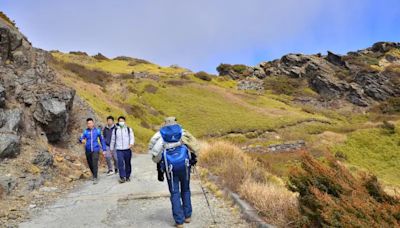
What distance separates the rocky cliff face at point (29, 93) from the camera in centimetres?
1547

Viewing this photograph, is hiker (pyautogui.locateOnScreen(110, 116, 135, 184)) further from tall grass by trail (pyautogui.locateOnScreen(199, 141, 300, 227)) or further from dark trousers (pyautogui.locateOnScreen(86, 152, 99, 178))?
tall grass by trail (pyautogui.locateOnScreen(199, 141, 300, 227))

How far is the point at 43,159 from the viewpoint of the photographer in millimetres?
13391

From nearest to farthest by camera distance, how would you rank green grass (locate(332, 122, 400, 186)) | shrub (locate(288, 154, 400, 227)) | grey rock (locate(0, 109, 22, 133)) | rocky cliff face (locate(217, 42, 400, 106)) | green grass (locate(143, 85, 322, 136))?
1. shrub (locate(288, 154, 400, 227))
2. grey rock (locate(0, 109, 22, 133))
3. green grass (locate(332, 122, 400, 186))
4. green grass (locate(143, 85, 322, 136))
5. rocky cliff face (locate(217, 42, 400, 106))

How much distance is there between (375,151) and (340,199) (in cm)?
3038

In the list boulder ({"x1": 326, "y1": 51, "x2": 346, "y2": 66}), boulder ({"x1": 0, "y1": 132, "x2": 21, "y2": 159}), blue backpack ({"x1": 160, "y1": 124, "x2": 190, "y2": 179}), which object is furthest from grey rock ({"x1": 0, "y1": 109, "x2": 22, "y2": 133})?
boulder ({"x1": 326, "y1": 51, "x2": 346, "y2": 66})

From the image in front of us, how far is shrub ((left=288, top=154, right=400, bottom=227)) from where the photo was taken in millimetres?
5220

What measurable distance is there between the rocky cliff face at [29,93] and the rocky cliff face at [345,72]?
65.2 m

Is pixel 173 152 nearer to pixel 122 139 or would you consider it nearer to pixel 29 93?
pixel 122 139

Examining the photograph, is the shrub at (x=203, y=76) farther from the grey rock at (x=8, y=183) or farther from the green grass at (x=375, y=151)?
the grey rock at (x=8, y=183)

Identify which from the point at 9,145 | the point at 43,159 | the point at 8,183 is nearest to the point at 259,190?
the point at 8,183

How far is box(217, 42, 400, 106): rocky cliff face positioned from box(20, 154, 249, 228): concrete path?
224ft

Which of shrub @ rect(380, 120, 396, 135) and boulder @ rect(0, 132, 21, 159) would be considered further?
shrub @ rect(380, 120, 396, 135)

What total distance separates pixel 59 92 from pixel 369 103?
66102mm

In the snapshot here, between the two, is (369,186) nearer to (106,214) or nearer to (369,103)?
(106,214)
